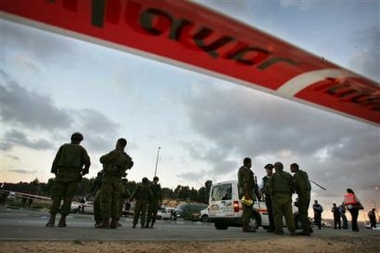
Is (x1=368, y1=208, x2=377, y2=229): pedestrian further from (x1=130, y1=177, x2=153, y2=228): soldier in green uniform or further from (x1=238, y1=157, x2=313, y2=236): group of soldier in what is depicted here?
(x1=130, y1=177, x2=153, y2=228): soldier in green uniform

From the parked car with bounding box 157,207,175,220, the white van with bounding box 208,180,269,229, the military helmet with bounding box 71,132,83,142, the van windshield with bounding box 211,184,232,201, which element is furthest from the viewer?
the parked car with bounding box 157,207,175,220

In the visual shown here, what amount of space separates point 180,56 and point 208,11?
12.5 inches

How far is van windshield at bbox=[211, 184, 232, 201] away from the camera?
14148 mm

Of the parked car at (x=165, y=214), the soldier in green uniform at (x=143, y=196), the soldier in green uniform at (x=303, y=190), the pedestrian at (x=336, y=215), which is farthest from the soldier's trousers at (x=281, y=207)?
the parked car at (x=165, y=214)

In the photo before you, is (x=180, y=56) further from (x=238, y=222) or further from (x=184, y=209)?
(x=184, y=209)

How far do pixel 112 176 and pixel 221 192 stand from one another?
743 cm

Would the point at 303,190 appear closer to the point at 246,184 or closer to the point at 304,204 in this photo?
the point at 304,204

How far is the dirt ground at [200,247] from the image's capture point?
3.94 metres

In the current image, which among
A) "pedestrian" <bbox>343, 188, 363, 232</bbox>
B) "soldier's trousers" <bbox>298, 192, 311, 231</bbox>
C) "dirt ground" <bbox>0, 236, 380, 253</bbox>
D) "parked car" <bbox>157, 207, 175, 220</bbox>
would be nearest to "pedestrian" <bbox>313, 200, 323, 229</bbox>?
"pedestrian" <bbox>343, 188, 363, 232</bbox>

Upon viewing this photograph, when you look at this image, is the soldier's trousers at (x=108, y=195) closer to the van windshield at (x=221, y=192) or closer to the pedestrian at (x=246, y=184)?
the pedestrian at (x=246, y=184)

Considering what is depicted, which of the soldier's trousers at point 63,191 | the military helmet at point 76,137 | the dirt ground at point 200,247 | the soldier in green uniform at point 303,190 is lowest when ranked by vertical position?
the dirt ground at point 200,247

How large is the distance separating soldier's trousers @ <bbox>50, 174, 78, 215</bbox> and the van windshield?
791 cm

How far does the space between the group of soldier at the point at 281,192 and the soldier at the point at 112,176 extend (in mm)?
3224

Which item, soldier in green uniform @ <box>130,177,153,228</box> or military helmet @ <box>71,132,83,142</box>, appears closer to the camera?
military helmet @ <box>71,132,83,142</box>
